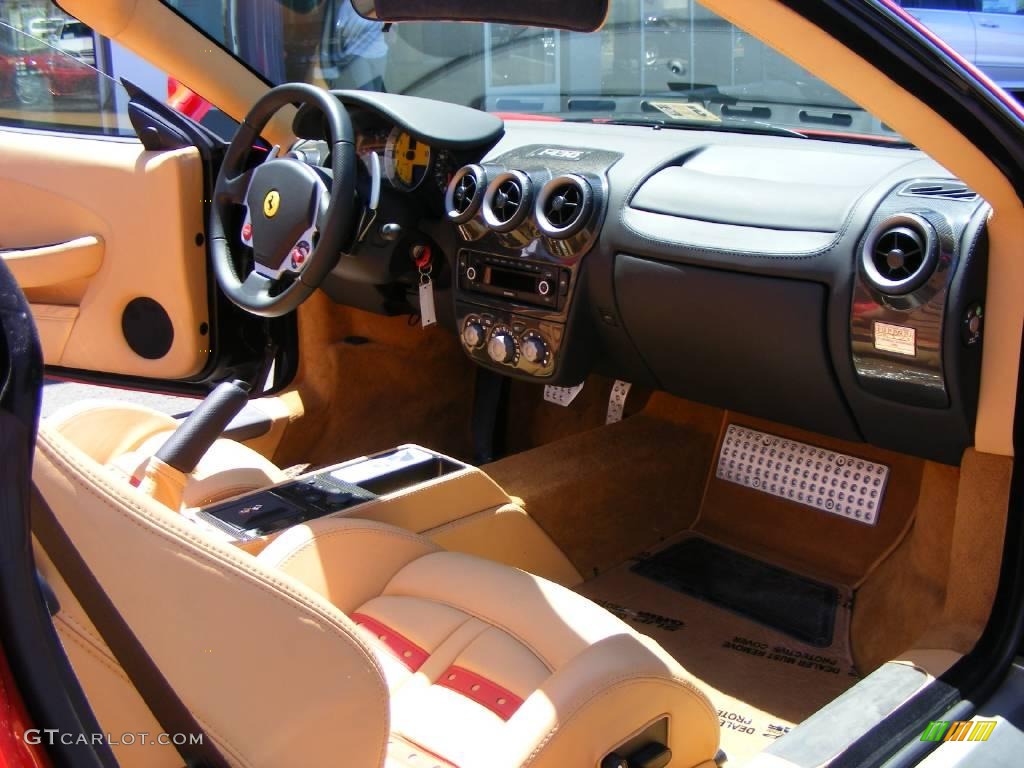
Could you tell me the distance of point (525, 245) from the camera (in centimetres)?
225

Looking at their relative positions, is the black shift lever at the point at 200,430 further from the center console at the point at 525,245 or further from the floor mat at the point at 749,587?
the floor mat at the point at 749,587

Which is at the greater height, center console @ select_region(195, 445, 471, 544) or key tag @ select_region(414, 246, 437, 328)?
key tag @ select_region(414, 246, 437, 328)

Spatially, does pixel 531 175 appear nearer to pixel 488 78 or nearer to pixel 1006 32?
pixel 488 78

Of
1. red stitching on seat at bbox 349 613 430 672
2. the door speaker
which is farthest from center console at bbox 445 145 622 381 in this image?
red stitching on seat at bbox 349 613 430 672

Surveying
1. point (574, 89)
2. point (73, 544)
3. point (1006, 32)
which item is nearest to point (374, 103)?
point (574, 89)

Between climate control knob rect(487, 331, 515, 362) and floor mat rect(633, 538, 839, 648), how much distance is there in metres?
0.64

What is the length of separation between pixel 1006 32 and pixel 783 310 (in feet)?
18.1

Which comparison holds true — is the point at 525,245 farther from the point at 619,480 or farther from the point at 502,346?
the point at 619,480

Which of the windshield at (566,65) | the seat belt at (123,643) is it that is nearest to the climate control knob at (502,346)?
the windshield at (566,65)

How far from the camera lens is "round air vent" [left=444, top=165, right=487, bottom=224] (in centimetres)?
229

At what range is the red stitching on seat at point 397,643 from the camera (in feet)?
5.03

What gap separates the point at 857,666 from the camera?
85.1 inches

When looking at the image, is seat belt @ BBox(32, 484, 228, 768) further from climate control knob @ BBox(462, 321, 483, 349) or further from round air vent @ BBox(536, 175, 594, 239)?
climate control knob @ BBox(462, 321, 483, 349)

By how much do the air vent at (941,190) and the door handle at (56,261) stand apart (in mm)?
1883
